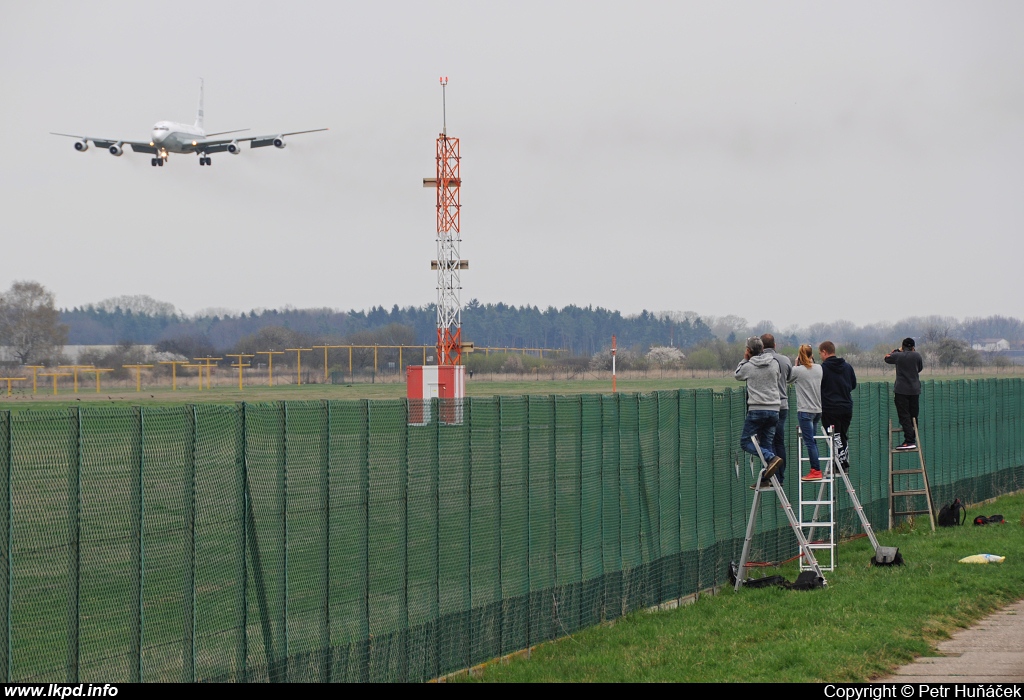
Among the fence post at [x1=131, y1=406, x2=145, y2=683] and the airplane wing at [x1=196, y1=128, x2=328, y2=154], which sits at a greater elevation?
the airplane wing at [x1=196, y1=128, x2=328, y2=154]

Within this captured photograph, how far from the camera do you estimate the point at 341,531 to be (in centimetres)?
941

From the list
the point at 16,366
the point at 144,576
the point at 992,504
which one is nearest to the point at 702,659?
the point at 144,576

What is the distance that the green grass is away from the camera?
10430mm

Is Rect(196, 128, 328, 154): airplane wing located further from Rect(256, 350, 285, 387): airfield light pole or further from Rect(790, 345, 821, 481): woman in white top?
Rect(790, 345, 821, 481): woman in white top

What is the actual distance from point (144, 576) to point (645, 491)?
764cm

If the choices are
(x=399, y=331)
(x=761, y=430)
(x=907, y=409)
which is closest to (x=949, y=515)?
(x=907, y=409)

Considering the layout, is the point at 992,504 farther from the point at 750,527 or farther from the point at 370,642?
the point at 370,642

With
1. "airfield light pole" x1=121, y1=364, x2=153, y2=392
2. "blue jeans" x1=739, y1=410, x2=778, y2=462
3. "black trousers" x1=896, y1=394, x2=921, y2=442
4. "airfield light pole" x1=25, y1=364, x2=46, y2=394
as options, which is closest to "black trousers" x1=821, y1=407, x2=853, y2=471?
"blue jeans" x1=739, y1=410, x2=778, y2=462

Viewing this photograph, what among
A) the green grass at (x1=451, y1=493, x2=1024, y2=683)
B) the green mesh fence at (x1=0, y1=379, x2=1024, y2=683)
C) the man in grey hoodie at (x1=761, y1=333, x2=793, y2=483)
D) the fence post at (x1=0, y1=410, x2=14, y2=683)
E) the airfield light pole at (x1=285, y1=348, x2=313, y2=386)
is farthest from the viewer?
the airfield light pole at (x1=285, y1=348, x2=313, y2=386)

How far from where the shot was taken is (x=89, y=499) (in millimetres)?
7328

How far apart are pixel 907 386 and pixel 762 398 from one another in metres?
6.98

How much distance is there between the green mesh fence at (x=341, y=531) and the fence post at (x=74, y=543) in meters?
0.01

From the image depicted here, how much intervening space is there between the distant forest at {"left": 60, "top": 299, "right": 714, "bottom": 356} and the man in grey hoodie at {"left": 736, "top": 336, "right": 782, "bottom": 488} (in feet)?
281

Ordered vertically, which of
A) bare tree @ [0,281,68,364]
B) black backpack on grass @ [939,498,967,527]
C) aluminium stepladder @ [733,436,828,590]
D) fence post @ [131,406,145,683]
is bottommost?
black backpack on grass @ [939,498,967,527]
